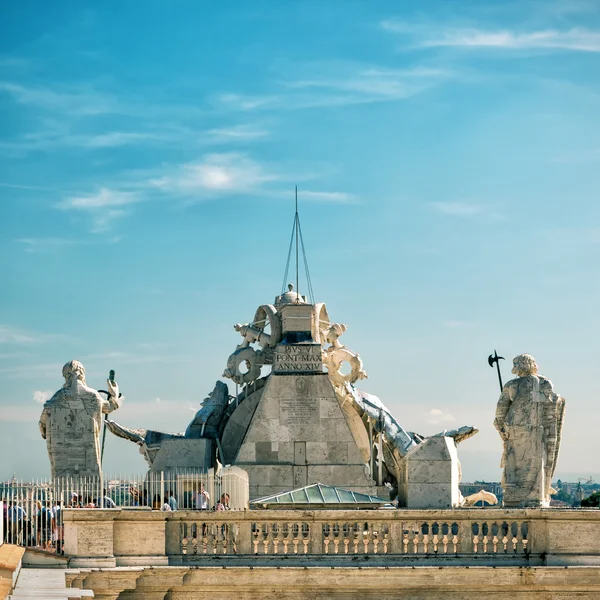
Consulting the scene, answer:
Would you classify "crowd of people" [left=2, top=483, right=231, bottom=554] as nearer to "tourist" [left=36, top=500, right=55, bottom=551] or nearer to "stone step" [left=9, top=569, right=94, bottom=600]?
"tourist" [left=36, top=500, right=55, bottom=551]

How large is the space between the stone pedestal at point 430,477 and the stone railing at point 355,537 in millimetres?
1975

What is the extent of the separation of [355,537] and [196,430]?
9347mm

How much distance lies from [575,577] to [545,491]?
13.2 ft

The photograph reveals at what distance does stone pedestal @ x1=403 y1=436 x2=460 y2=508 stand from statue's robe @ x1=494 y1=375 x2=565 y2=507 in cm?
144

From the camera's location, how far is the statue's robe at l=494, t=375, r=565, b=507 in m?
34.2

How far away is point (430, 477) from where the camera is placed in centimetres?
3331

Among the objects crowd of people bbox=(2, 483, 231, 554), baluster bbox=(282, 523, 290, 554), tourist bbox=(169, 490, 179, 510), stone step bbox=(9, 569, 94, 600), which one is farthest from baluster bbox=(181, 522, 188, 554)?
stone step bbox=(9, 569, 94, 600)

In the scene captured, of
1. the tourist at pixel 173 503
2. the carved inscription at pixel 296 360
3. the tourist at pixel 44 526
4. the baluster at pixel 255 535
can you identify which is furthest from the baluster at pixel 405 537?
the carved inscription at pixel 296 360

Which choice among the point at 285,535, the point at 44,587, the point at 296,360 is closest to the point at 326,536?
the point at 285,535

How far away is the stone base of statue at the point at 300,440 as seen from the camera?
38031mm

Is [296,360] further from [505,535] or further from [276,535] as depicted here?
[505,535]

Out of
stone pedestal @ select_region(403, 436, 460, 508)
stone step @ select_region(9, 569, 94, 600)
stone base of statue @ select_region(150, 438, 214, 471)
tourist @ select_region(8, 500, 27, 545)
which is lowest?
stone step @ select_region(9, 569, 94, 600)

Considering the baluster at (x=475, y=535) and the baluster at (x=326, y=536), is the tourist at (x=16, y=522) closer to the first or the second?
the baluster at (x=326, y=536)

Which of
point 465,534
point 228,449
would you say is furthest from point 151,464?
point 465,534
